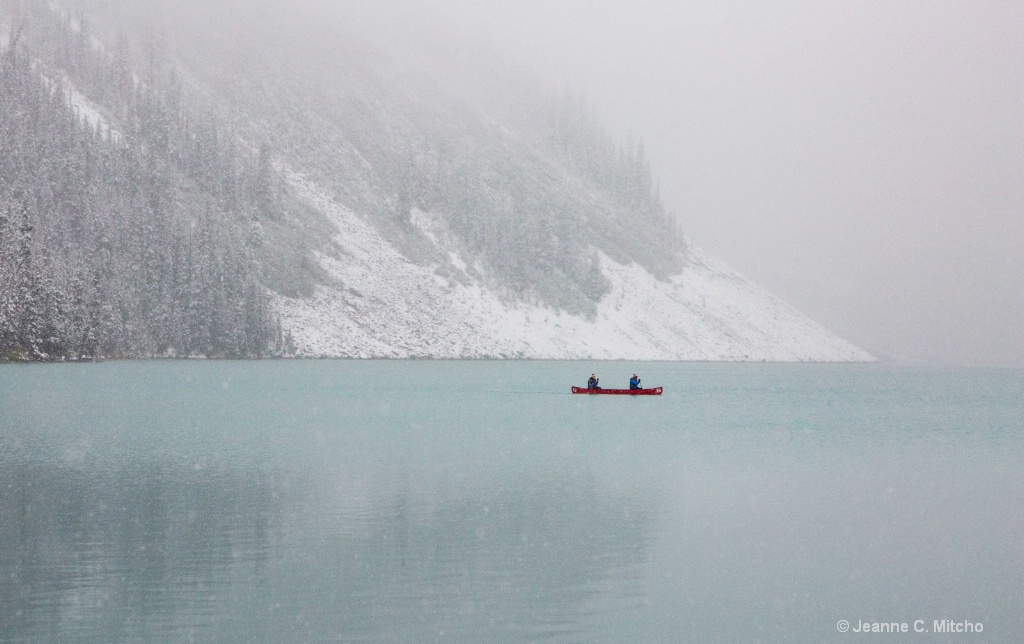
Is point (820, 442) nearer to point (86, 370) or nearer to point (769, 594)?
point (769, 594)

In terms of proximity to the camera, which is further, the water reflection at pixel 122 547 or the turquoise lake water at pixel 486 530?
the turquoise lake water at pixel 486 530

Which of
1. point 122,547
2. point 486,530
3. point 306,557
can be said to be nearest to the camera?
point 306,557

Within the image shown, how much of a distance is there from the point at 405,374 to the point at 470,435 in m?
74.2

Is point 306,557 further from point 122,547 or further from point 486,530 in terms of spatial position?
point 486,530

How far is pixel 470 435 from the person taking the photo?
55.9 meters

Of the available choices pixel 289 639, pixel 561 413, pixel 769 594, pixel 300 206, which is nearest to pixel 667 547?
pixel 769 594

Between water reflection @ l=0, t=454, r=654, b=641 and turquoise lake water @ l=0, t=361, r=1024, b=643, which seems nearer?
water reflection @ l=0, t=454, r=654, b=641

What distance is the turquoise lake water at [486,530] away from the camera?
20000 millimetres

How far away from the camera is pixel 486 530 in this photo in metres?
28.7

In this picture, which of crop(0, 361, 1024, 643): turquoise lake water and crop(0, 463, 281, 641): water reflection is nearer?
crop(0, 463, 281, 641): water reflection

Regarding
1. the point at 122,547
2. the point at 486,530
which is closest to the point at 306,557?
the point at 122,547

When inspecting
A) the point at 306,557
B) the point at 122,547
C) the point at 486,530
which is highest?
the point at 486,530

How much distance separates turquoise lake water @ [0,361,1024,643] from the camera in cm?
2000

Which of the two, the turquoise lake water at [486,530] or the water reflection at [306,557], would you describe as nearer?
the water reflection at [306,557]
